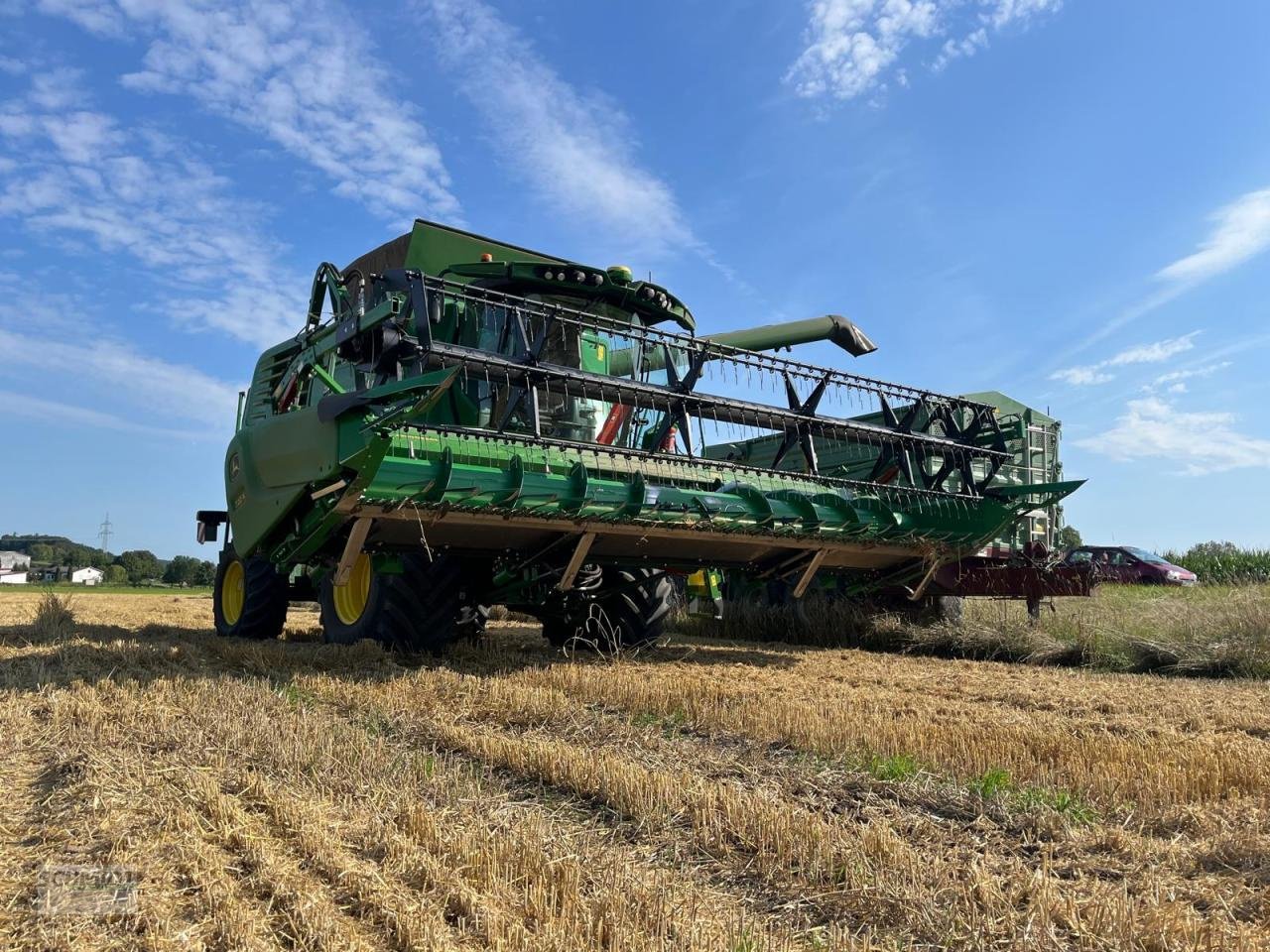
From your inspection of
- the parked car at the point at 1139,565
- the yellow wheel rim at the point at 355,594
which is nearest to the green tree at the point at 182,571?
the parked car at the point at 1139,565

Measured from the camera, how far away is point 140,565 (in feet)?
213

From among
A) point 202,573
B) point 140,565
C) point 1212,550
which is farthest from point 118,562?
point 1212,550

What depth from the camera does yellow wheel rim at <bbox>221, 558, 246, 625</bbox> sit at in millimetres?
7521

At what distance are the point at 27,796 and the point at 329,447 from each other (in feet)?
7.00

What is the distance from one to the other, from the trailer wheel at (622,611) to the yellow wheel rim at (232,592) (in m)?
2.88

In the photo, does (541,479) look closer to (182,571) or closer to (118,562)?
(182,571)

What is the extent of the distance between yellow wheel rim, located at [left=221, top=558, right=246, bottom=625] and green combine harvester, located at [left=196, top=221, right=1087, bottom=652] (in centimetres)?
2

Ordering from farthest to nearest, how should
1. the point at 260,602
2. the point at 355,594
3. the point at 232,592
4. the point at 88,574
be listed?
the point at 88,574 → the point at 232,592 → the point at 260,602 → the point at 355,594

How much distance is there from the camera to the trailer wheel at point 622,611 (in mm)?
6074

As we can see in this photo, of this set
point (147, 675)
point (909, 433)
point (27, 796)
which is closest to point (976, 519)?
point (909, 433)

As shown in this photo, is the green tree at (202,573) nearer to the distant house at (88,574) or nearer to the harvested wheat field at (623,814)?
the distant house at (88,574)

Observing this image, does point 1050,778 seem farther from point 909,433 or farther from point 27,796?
point 909,433

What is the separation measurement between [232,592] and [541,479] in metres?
4.14

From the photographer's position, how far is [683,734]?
3557 mm
